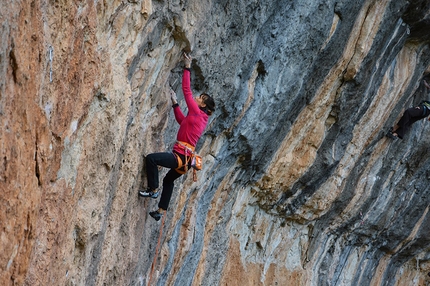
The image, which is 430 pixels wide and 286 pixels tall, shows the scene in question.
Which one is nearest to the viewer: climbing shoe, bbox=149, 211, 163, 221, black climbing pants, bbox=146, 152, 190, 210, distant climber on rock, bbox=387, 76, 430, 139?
black climbing pants, bbox=146, 152, 190, 210

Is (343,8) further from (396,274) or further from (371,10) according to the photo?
(396,274)

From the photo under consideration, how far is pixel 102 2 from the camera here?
556cm

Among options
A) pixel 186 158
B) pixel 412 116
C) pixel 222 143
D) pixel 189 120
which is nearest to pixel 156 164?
pixel 186 158

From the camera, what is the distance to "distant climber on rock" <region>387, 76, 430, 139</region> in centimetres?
1187

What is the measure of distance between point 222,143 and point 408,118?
4.42 metres

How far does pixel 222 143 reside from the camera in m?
9.53

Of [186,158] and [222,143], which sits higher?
[186,158]

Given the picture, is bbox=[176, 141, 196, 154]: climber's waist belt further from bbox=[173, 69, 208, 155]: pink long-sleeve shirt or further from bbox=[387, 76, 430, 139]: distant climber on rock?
bbox=[387, 76, 430, 139]: distant climber on rock

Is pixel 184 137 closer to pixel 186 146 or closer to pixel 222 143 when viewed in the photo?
pixel 186 146

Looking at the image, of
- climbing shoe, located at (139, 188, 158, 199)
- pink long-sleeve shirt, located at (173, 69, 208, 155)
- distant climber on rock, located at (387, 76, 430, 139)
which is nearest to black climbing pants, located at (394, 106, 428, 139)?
distant climber on rock, located at (387, 76, 430, 139)

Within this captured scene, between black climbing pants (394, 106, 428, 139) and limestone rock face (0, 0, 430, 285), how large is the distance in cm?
14

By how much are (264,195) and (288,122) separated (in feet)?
5.98

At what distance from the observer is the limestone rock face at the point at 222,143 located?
4.46m

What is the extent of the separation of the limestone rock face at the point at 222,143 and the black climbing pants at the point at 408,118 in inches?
5.6
